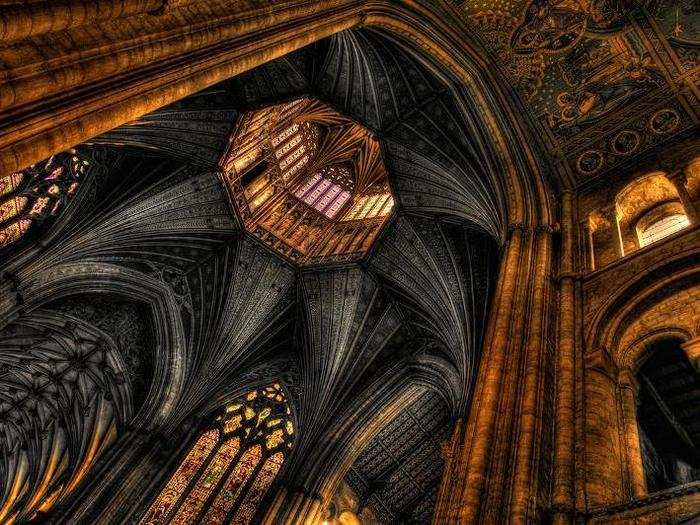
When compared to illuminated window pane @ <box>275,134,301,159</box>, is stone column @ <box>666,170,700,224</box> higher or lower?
lower

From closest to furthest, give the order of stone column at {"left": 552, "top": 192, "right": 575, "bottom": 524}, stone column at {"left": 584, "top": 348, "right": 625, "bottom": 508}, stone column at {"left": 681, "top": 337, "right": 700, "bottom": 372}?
stone column at {"left": 552, "top": 192, "right": 575, "bottom": 524}
stone column at {"left": 584, "top": 348, "right": 625, "bottom": 508}
stone column at {"left": 681, "top": 337, "right": 700, "bottom": 372}

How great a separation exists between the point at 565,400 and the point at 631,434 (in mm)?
659

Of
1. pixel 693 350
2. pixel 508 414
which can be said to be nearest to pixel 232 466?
pixel 508 414

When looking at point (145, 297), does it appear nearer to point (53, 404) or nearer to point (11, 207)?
point (11, 207)

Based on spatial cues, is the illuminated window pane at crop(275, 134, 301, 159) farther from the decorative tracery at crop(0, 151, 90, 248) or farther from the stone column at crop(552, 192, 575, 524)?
the stone column at crop(552, 192, 575, 524)

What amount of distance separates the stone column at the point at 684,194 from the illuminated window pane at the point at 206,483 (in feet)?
38.3

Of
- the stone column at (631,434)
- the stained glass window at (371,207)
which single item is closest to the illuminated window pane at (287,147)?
the stained glass window at (371,207)

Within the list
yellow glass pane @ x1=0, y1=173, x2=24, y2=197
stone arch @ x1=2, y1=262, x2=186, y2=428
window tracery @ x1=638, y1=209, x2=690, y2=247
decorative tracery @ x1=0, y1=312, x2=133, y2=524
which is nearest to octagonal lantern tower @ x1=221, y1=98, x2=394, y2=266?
stone arch @ x1=2, y1=262, x2=186, y2=428

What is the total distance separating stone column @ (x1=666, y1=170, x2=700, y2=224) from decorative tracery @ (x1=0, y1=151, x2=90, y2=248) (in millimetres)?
10529

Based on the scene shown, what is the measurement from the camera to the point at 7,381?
1481cm

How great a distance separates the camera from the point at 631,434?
17.3 feet

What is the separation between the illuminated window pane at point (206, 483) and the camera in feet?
Result: 41.5

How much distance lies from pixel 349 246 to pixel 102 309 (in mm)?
6607

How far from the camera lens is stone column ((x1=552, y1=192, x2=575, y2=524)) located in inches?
176
